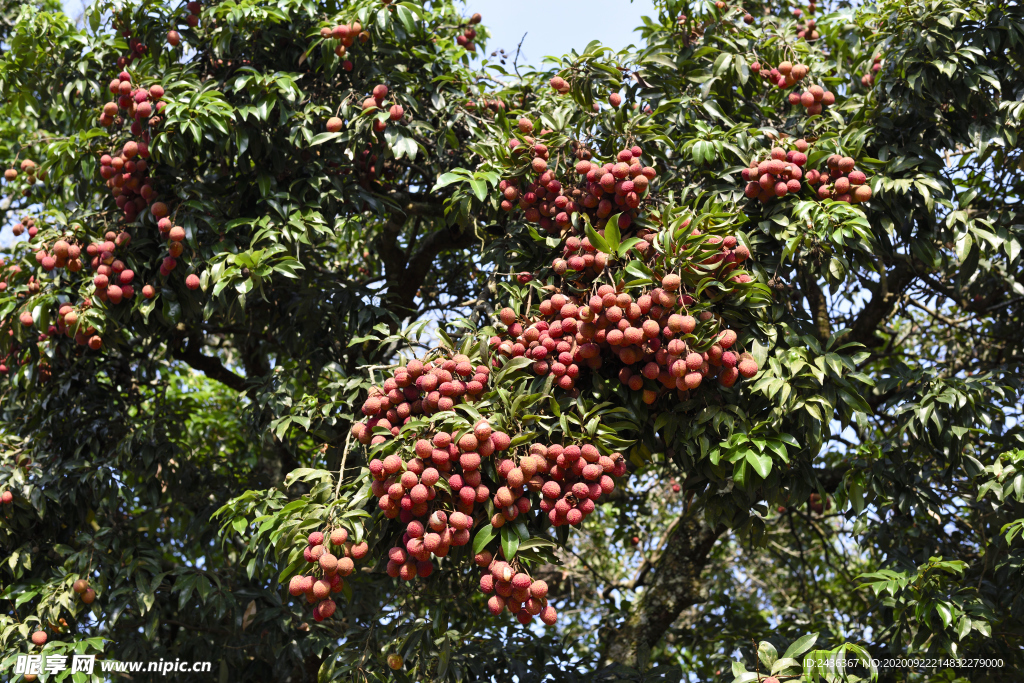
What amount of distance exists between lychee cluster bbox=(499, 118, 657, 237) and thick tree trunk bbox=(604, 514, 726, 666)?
1866 mm

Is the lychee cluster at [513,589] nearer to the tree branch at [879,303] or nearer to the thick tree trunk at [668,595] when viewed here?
the thick tree trunk at [668,595]

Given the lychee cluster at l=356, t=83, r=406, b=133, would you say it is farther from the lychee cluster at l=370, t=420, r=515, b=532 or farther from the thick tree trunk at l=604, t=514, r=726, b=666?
the thick tree trunk at l=604, t=514, r=726, b=666

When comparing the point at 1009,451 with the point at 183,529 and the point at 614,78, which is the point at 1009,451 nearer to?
the point at 614,78

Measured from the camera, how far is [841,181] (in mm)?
3092

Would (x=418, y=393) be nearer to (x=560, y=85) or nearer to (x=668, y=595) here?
(x=560, y=85)

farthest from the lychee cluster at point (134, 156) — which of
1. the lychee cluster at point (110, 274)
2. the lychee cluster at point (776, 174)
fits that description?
the lychee cluster at point (776, 174)

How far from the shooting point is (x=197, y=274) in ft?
11.2

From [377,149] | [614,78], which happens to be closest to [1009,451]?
[614,78]

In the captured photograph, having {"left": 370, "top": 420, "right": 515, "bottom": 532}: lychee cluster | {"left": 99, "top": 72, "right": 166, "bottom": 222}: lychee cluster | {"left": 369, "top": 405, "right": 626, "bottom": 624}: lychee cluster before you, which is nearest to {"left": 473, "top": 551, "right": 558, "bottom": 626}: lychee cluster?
{"left": 369, "top": 405, "right": 626, "bottom": 624}: lychee cluster

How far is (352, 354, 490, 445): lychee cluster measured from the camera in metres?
2.59

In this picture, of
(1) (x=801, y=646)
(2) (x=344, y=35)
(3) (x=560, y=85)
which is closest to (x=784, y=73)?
(3) (x=560, y=85)

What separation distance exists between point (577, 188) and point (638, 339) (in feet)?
2.47

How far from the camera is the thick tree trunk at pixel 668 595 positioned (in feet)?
13.6

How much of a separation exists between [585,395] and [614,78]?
4.46 feet
